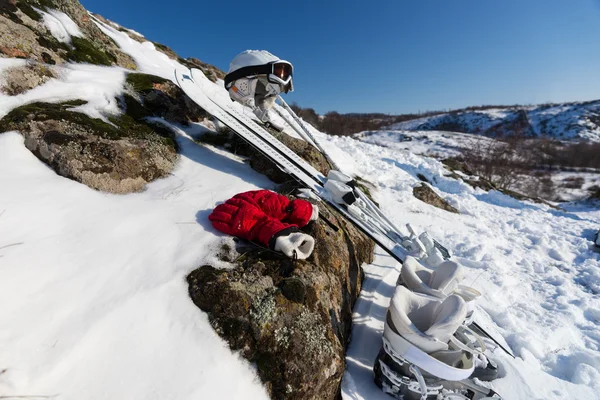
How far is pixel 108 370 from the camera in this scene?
180 centimetres

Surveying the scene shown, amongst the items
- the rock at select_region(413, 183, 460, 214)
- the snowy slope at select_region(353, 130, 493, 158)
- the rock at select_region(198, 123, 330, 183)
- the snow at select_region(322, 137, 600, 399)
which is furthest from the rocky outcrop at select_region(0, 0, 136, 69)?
the snowy slope at select_region(353, 130, 493, 158)

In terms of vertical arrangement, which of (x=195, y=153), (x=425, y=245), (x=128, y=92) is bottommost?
(x=425, y=245)

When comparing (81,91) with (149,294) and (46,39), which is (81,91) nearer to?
(46,39)

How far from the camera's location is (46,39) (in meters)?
5.13

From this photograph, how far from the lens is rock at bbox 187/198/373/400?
2.22 meters

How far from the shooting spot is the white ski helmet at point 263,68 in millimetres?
5273

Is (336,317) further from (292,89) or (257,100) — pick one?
(257,100)

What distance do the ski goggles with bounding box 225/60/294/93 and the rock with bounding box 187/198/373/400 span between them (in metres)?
3.68

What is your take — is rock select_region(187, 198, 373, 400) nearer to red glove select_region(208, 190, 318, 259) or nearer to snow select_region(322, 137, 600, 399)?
red glove select_region(208, 190, 318, 259)

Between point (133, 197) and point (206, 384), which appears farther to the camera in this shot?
point (133, 197)

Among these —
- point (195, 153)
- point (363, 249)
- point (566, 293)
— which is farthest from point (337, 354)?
point (566, 293)

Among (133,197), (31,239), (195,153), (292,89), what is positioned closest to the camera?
(31,239)

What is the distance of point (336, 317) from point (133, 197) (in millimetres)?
2675

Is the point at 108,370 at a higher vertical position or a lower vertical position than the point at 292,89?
lower
